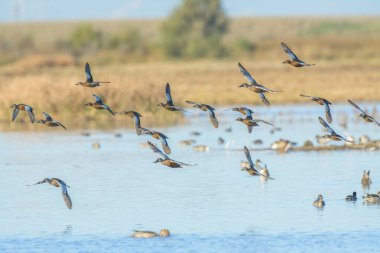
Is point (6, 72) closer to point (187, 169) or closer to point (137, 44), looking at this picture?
point (137, 44)

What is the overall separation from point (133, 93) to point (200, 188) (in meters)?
16.3

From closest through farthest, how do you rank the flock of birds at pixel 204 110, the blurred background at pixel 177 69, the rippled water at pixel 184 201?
the rippled water at pixel 184 201 → the flock of birds at pixel 204 110 → the blurred background at pixel 177 69

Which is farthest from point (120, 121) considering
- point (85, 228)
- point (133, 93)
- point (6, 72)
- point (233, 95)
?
point (6, 72)

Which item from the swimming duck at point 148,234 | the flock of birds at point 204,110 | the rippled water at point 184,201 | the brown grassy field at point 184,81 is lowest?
the swimming duck at point 148,234

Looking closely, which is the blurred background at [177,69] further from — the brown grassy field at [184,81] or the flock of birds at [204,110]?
the flock of birds at [204,110]

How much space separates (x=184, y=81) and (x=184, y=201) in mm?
33907

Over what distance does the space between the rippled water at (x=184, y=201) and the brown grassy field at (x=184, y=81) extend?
657cm

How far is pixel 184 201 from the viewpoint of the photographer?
64.8ft

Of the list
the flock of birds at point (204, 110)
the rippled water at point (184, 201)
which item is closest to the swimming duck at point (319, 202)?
the flock of birds at point (204, 110)

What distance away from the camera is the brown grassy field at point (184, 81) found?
3769 cm

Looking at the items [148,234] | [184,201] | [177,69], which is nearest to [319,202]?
[184,201]

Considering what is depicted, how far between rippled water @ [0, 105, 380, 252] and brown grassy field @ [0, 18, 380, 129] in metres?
6.57

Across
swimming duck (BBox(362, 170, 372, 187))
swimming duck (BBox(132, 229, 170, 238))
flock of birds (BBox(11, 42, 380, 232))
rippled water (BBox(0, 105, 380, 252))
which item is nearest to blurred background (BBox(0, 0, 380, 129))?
rippled water (BBox(0, 105, 380, 252))

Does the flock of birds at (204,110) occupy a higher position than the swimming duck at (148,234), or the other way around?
the flock of birds at (204,110)
